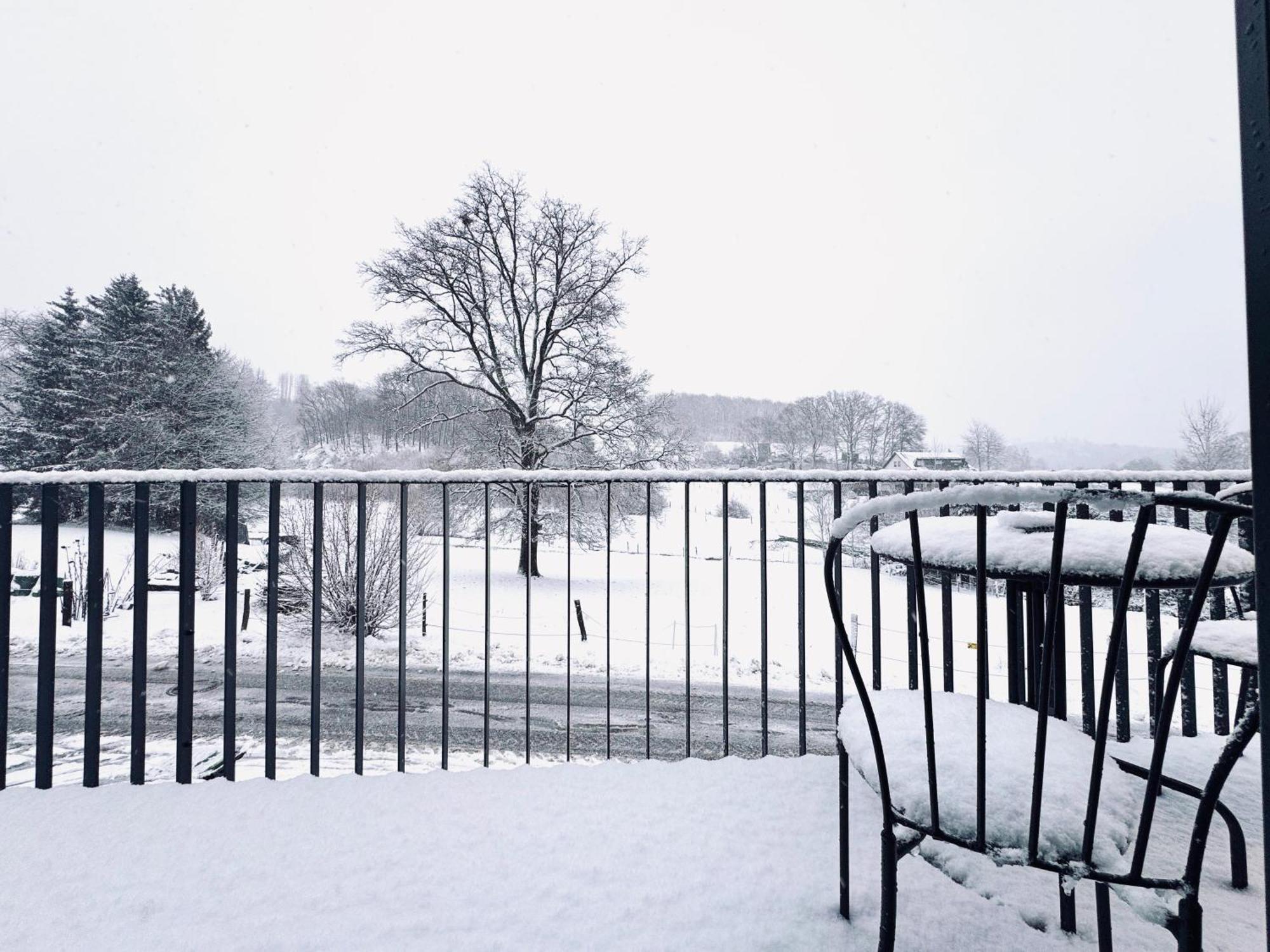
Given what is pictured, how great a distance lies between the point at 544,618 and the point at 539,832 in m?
10.3

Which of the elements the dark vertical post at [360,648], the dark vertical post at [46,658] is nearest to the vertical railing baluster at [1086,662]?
the dark vertical post at [360,648]

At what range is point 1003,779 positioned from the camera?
2.81ft

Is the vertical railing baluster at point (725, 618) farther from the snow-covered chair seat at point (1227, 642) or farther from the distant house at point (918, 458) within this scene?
the distant house at point (918, 458)

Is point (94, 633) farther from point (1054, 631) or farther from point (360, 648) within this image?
point (1054, 631)

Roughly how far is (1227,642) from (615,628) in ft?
34.2

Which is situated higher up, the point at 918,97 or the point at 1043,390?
the point at 918,97

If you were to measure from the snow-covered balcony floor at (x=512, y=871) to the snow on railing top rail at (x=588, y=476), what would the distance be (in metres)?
0.90

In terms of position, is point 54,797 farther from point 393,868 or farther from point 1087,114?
point 1087,114

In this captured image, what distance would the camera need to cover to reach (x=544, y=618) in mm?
11477

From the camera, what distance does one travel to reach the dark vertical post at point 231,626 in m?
1.74

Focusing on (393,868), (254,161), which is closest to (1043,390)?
(393,868)

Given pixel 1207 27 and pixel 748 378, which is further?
pixel 748 378

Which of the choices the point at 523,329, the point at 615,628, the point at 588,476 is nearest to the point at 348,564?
the point at 615,628

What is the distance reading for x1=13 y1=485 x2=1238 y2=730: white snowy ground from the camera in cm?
830
